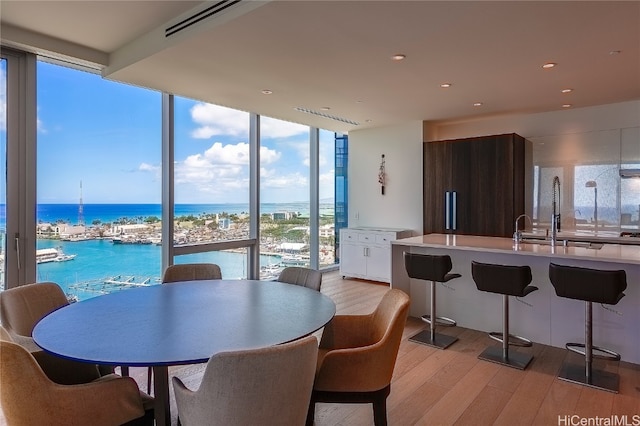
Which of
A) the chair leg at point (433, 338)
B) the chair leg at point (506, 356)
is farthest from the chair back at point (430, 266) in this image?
the chair leg at point (506, 356)

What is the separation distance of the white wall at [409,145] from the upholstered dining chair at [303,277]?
387 centimetres

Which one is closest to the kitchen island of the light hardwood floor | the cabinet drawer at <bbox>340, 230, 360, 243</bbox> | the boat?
the light hardwood floor

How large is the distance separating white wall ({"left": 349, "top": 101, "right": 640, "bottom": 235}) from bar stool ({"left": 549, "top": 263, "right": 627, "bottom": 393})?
134 inches

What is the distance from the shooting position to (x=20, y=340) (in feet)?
7.00

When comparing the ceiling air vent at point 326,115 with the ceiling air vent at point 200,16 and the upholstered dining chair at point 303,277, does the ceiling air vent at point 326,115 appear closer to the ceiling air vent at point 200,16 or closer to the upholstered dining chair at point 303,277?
the ceiling air vent at point 200,16

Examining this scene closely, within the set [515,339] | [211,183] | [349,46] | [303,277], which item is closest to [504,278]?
[515,339]

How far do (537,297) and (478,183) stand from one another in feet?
7.93

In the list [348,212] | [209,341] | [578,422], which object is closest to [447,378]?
[578,422]

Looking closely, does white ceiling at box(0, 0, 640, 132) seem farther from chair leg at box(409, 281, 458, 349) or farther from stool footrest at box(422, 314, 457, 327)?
stool footrest at box(422, 314, 457, 327)

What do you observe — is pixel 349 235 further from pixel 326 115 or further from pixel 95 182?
pixel 95 182

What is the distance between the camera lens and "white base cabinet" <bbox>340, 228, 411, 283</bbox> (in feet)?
20.6

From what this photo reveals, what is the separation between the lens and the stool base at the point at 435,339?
365cm

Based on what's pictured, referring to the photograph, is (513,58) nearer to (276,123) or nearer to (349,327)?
(349,327)

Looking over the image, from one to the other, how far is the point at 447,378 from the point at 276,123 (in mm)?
4789
